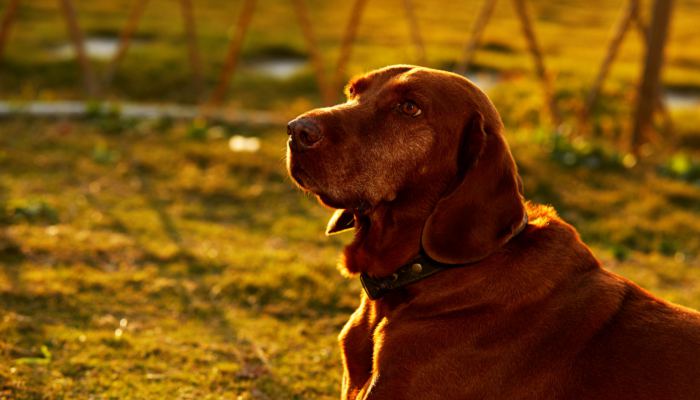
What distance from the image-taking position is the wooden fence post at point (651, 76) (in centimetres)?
1211

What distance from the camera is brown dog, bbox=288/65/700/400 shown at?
12.7ft

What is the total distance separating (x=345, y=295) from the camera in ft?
24.9

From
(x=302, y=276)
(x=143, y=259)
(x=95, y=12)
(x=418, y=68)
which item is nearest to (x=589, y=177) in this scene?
(x=302, y=276)

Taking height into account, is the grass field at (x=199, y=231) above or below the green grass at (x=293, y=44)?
above

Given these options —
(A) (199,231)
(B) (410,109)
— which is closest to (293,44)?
(A) (199,231)

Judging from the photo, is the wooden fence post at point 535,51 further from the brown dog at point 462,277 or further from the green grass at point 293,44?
the brown dog at point 462,277

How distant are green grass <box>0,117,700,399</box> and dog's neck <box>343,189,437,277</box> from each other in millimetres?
1799

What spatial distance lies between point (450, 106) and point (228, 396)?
2.50m

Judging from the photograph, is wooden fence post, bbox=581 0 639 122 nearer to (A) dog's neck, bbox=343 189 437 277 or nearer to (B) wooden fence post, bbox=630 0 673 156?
(B) wooden fence post, bbox=630 0 673 156

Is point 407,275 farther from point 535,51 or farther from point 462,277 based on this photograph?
point 535,51

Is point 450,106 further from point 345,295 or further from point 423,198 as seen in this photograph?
point 345,295

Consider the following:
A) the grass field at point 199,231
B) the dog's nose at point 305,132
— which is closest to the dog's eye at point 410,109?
the dog's nose at point 305,132

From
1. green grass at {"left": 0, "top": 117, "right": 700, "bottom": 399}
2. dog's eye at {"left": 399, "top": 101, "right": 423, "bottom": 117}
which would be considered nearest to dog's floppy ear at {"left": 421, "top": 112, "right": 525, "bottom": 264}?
dog's eye at {"left": 399, "top": 101, "right": 423, "bottom": 117}

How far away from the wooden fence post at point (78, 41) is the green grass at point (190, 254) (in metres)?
1.87
